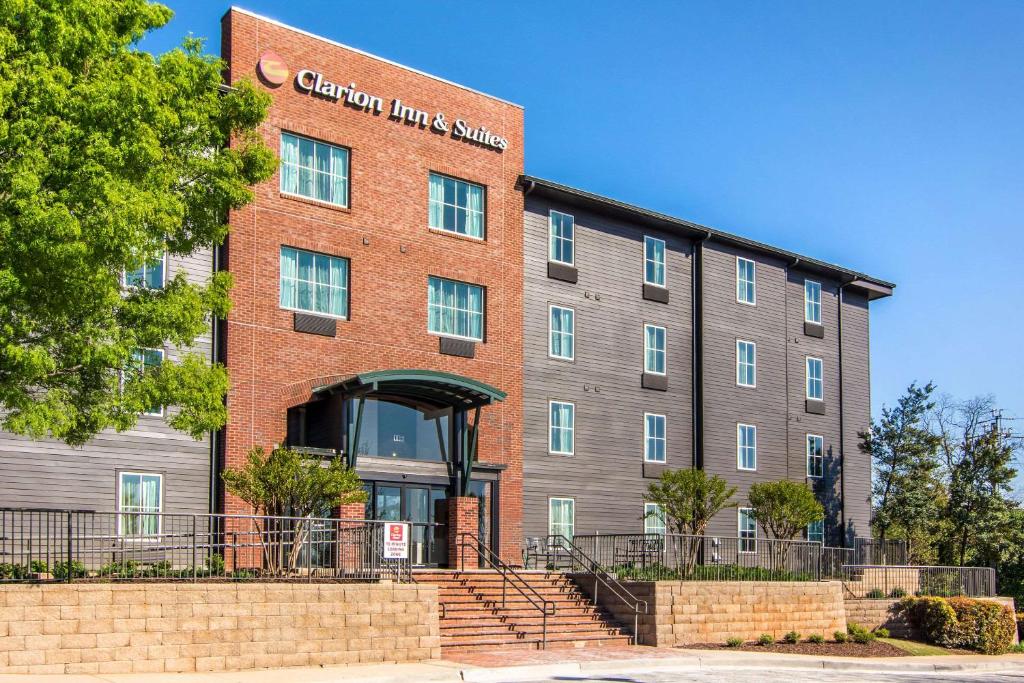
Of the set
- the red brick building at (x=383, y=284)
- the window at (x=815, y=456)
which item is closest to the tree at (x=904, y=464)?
the window at (x=815, y=456)

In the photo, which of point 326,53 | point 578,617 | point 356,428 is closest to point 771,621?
point 578,617

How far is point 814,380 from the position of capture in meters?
42.8

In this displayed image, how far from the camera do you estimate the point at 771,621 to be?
3045 centimetres

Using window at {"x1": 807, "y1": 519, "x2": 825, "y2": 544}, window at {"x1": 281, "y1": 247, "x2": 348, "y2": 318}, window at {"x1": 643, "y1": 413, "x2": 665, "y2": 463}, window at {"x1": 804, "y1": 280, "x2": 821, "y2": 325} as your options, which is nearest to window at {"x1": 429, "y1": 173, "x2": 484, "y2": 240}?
window at {"x1": 281, "y1": 247, "x2": 348, "y2": 318}

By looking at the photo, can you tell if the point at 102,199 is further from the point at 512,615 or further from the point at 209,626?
the point at 512,615

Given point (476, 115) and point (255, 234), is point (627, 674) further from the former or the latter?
point (476, 115)

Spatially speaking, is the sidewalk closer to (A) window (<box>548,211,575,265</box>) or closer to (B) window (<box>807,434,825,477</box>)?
(B) window (<box>807,434,825,477</box>)

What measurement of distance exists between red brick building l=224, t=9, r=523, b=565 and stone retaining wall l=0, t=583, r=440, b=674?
20.9 ft

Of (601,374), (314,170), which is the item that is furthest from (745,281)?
(314,170)

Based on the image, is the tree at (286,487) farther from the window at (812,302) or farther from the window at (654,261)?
the window at (812,302)

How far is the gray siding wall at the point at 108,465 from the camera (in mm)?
24625

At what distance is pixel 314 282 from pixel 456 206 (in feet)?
16.5

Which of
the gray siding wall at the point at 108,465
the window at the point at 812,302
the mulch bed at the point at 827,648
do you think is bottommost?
the mulch bed at the point at 827,648

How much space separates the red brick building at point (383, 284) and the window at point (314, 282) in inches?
1.4
